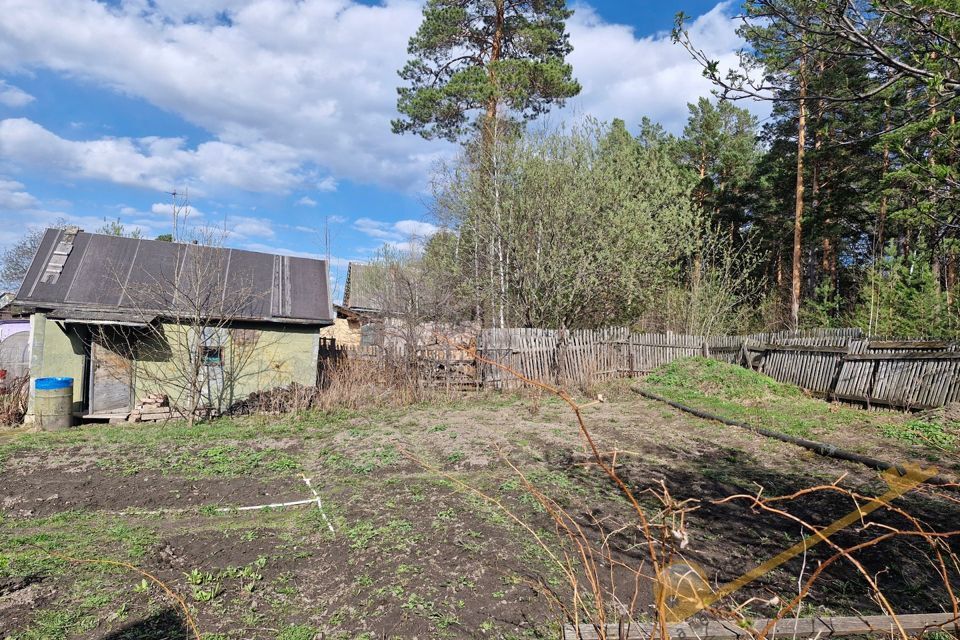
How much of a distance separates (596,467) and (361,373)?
21.2ft

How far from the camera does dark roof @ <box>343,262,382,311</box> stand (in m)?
24.0

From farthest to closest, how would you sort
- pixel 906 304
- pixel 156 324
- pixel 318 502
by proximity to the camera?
pixel 906 304 < pixel 156 324 < pixel 318 502

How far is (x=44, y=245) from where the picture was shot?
37.3 ft

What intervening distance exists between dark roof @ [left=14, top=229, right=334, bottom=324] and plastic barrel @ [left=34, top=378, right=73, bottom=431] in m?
1.29

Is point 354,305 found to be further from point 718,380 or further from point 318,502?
point 318,502

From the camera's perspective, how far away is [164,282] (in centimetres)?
1148

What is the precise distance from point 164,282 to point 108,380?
2.31 meters

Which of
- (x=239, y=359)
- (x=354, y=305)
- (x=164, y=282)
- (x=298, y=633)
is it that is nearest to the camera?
(x=298, y=633)

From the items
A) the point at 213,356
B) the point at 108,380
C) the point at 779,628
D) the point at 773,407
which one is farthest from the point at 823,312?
the point at 108,380

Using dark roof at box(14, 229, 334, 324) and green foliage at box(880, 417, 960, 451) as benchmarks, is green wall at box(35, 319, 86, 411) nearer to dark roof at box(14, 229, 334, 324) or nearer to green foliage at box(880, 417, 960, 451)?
dark roof at box(14, 229, 334, 324)

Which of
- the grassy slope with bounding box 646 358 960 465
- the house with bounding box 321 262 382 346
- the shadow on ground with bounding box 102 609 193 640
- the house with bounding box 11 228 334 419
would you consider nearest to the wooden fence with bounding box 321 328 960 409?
the grassy slope with bounding box 646 358 960 465

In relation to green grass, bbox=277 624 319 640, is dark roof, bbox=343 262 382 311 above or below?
above

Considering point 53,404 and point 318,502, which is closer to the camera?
point 318,502

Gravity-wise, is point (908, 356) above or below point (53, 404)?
above
